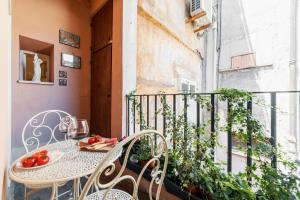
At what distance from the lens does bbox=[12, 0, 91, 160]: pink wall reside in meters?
2.24

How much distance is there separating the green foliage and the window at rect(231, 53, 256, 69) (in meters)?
4.50

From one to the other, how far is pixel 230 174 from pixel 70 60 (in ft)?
9.04

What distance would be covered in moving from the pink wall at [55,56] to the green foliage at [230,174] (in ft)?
6.56

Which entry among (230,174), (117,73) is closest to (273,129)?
(230,174)

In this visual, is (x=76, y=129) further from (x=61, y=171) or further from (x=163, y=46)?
(x=163, y=46)

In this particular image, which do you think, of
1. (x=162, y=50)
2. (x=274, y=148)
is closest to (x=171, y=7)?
(x=162, y=50)

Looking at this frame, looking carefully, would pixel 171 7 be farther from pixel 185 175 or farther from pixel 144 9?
pixel 185 175

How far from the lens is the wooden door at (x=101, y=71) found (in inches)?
93.3

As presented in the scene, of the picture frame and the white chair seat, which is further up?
the picture frame

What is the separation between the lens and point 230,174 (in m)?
1.13

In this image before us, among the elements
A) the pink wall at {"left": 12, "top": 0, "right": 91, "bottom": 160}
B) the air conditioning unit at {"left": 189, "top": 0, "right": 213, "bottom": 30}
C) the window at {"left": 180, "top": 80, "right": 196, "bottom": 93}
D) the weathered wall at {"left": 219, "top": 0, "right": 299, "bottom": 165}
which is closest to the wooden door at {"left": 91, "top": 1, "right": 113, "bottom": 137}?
the pink wall at {"left": 12, "top": 0, "right": 91, "bottom": 160}

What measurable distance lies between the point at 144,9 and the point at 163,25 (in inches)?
25.2

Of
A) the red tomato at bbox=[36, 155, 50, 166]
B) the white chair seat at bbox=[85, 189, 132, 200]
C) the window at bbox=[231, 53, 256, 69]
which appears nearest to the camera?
the red tomato at bbox=[36, 155, 50, 166]

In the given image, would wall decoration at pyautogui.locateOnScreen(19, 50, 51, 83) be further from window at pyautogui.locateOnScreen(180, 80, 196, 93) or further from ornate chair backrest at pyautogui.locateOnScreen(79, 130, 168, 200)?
window at pyautogui.locateOnScreen(180, 80, 196, 93)
